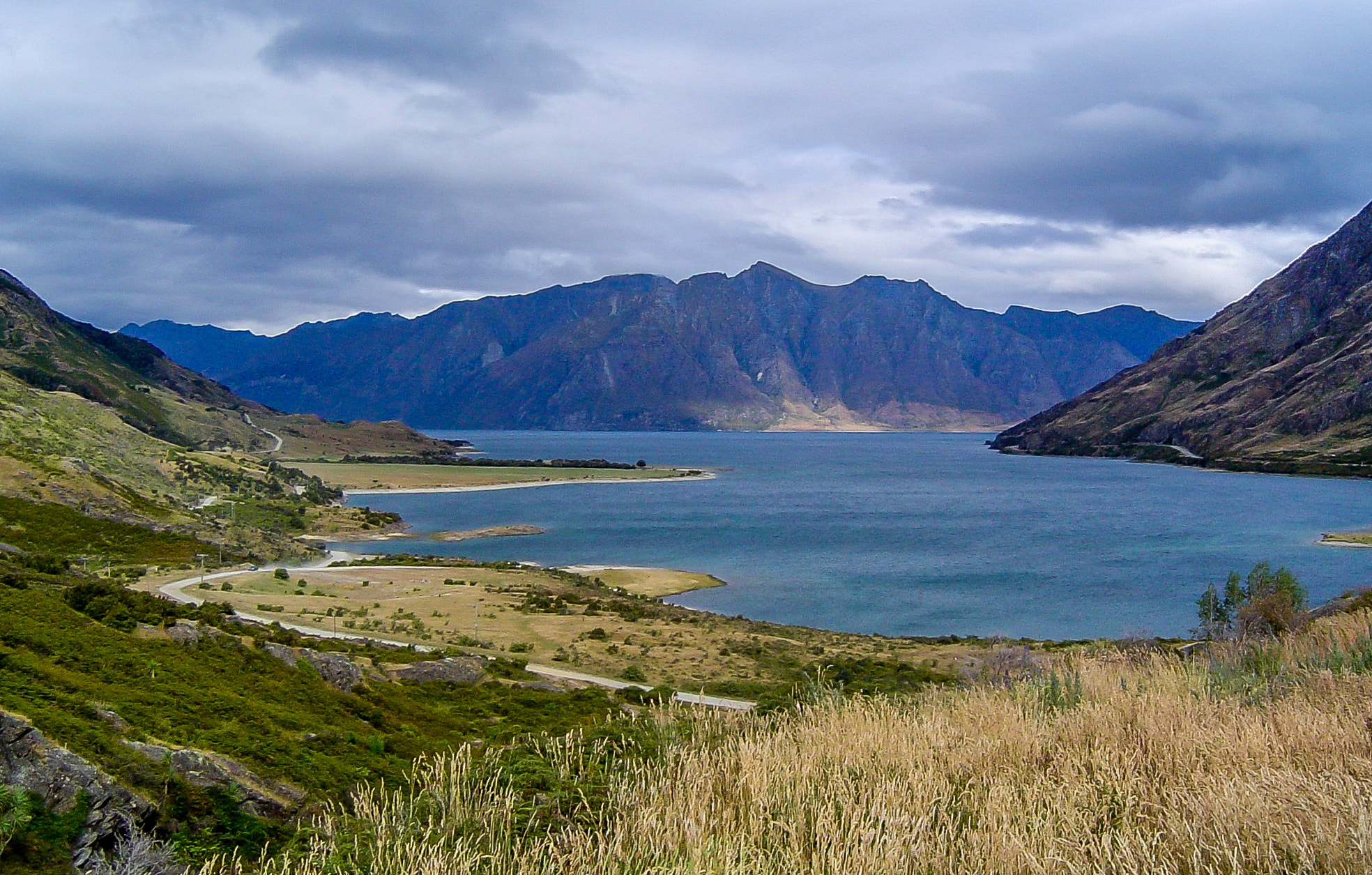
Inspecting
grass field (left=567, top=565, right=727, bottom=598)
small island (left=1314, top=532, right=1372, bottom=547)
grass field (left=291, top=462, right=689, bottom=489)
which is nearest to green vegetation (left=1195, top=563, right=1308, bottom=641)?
small island (left=1314, top=532, right=1372, bottom=547)

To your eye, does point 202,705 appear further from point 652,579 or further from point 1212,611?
point 652,579

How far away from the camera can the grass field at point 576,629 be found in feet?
101

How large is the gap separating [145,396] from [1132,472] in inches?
6951

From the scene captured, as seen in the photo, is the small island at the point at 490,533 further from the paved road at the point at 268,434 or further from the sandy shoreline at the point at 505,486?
the paved road at the point at 268,434

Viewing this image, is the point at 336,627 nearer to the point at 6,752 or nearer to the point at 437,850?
the point at 6,752

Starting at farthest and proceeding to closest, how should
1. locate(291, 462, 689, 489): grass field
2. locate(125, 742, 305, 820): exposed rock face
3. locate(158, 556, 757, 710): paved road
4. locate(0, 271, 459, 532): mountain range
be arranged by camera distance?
1. locate(291, 462, 689, 489): grass field
2. locate(0, 271, 459, 532): mountain range
3. locate(158, 556, 757, 710): paved road
4. locate(125, 742, 305, 820): exposed rock face

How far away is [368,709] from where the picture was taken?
15.8 meters

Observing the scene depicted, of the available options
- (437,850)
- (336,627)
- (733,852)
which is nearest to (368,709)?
(437,850)

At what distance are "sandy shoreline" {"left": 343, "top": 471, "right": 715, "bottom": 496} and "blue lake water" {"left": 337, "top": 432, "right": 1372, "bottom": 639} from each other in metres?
4.15

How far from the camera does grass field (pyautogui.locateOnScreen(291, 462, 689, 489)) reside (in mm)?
138000

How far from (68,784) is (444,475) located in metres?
150

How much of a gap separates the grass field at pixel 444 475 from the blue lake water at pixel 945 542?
1095 cm

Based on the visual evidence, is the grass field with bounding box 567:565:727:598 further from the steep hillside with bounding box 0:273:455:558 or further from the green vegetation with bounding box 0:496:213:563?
the green vegetation with bounding box 0:496:213:563

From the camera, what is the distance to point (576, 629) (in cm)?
3769
